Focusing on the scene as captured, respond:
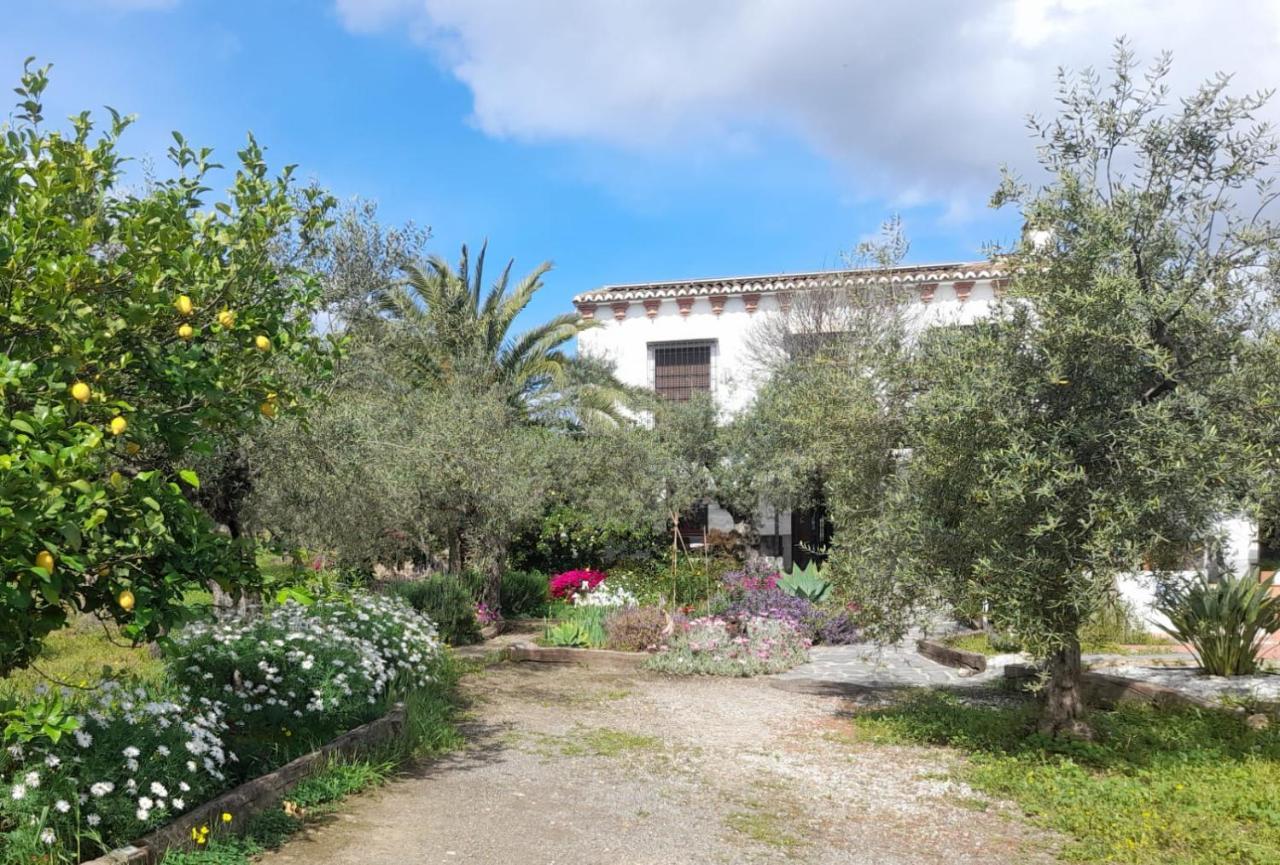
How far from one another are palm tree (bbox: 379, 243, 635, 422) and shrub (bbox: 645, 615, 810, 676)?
7041 millimetres

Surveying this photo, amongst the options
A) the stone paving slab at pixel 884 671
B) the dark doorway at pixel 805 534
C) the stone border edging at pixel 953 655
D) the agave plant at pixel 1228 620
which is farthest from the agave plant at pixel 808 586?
the dark doorway at pixel 805 534

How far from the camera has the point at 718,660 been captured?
12062mm

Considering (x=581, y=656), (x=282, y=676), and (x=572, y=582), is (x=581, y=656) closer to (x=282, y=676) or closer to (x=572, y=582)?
(x=572, y=582)

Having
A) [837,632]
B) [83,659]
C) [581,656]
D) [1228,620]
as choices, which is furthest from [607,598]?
[1228,620]

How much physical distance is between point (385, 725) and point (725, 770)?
270 cm

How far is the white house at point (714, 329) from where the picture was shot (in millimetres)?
21266

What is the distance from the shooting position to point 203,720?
5.46 m

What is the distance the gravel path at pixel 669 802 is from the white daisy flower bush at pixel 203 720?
0.72m

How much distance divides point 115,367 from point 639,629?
1012 cm

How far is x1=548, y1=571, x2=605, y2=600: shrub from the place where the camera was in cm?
1816

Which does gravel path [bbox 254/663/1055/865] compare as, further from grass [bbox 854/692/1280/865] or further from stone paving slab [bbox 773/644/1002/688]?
stone paving slab [bbox 773/644/1002/688]

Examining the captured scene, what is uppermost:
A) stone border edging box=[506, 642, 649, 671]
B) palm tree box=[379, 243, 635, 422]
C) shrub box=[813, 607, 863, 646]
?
palm tree box=[379, 243, 635, 422]

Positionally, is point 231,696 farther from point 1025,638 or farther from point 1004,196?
point 1004,196

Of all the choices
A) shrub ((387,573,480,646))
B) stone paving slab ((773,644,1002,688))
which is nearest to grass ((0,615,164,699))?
shrub ((387,573,480,646))
